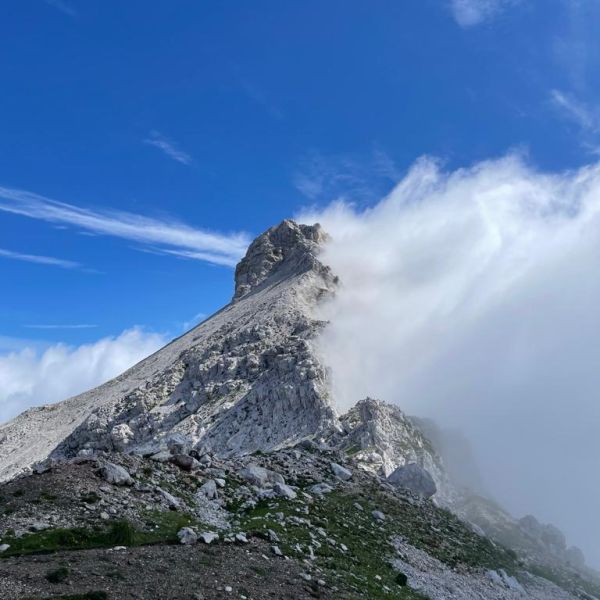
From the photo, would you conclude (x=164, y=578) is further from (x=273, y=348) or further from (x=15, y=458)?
(x=15, y=458)

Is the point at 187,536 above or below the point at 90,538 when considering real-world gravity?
below

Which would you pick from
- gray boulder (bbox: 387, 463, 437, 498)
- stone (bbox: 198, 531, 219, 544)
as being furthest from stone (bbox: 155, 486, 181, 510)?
gray boulder (bbox: 387, 463, 437, 498)

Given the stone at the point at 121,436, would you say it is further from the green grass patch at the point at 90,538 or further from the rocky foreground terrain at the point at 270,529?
the green grass patch at the point at 90,538

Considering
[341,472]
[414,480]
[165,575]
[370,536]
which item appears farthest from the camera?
[414,480]

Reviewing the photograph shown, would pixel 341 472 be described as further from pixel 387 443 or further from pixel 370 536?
pixel 387 443

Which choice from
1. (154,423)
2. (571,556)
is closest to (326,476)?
(571,556)

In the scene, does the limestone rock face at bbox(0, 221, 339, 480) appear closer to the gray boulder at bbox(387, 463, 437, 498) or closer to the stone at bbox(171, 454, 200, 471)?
the gray boulder at bbox(387, 463, 437, 498)

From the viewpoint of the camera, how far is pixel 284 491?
39.0 m

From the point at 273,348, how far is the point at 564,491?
80.3 meters

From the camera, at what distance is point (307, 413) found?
103 metres

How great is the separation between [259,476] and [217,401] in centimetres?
7985

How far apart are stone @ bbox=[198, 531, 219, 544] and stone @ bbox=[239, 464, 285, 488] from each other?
12.7 metres

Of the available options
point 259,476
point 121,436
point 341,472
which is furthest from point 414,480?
point 121,436

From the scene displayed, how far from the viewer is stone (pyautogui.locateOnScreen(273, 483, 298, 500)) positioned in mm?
38594
